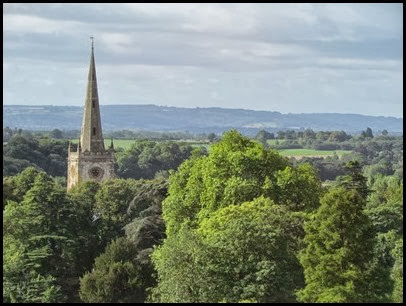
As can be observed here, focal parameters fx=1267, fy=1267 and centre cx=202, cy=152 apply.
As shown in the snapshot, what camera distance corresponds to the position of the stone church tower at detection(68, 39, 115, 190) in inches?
5148

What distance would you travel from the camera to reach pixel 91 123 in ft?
439

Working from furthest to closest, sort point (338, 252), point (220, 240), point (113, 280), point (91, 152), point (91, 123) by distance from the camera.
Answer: point (91, 123) → point (91, 152) → point (113, 280) → point (220, 240) → point (338, 252)

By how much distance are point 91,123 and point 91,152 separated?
130 inches

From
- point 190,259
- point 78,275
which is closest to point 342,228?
point 190,259

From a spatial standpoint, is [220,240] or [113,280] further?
[113,280]

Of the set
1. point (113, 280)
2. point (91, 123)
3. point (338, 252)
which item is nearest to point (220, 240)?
point (338, 252)

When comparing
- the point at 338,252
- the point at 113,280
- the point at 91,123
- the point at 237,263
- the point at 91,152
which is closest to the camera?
the point at 338,252

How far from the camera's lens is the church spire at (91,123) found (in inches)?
5236

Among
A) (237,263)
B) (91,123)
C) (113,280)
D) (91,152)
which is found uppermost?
(91,123)

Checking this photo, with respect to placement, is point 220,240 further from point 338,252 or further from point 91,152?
point 91,152

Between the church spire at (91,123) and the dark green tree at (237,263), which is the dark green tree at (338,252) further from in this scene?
the church spire at (91,123)

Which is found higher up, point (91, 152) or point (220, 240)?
point (220, 240)

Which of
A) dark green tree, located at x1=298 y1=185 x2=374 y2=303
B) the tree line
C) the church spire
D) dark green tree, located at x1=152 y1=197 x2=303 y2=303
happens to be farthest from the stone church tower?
dark green tree, located at x1=298 y1=185 x2=374 y2=303

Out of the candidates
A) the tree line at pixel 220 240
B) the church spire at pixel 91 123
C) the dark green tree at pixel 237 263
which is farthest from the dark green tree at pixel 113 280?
the church spire at pixel 91 123
